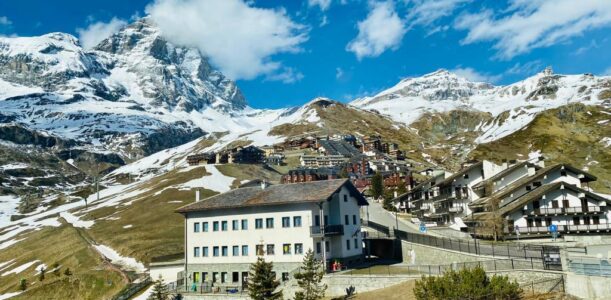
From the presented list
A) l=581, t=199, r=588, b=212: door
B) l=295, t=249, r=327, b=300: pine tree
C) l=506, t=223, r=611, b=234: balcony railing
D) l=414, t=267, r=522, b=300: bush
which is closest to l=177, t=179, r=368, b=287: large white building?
l=295, t=249, r=327, b=300: pine tree

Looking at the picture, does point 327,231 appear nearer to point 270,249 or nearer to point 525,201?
point 270,249

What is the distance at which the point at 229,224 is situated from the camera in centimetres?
6506

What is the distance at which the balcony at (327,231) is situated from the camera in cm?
5925

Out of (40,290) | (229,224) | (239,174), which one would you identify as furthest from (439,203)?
(239,174)

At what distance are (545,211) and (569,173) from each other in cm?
1176

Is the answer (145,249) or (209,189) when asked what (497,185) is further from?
(209,189)

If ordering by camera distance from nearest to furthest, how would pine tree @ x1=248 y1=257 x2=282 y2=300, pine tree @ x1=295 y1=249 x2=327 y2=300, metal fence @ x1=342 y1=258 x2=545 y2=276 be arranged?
1. metal fence @ x1=342 y1=258 x2=545 y2=276
2. pine tree @ x1=295 y1=249 x2=327 y2=300
3. pine tree @ x1=248 y1=257 x2=282 y2=300

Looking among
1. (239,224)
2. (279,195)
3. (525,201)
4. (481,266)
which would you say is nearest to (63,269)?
(239,224)

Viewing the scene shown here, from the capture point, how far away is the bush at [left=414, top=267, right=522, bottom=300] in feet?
112

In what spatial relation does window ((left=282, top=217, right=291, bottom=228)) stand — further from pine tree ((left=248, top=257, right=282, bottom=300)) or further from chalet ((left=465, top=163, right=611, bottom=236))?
chalet ((left=465, top=163, right=611, bottom=236))

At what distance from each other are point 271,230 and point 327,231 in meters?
7.11

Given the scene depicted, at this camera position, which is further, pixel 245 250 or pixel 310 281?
pixel 245 250

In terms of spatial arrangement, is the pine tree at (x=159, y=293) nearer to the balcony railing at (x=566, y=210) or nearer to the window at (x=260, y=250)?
the window at (x=260, y=250)

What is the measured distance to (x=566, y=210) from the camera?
7138cm
